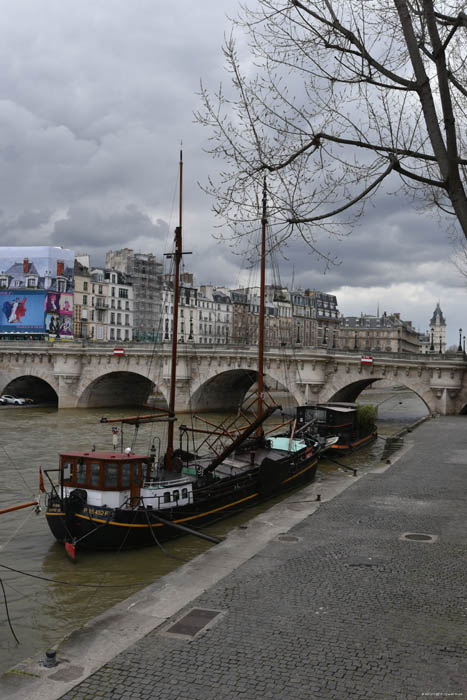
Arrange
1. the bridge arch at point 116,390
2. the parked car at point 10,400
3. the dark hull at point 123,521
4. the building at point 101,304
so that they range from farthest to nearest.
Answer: the building at point 101,304
the parked car at point 10,400
the bridge arch at point 116,390
the dark hull at point 123,521

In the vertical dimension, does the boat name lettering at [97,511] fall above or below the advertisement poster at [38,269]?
below

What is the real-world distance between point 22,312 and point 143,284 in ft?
84.6

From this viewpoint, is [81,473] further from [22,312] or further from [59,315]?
[59,315]

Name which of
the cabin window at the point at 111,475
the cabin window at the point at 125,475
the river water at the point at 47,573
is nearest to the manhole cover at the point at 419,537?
the river water at the point at 47,573

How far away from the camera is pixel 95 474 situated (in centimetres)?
2092

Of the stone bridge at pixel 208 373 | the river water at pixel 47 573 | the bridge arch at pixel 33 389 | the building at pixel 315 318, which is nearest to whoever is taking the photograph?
the river water at pixel 47 573

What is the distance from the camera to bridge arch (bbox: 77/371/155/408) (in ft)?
236

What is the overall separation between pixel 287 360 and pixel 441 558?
4397cm

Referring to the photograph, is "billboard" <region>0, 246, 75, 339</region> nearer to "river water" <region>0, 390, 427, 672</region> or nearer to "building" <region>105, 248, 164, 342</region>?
"building" <region>105, 248, 164, 342</region>

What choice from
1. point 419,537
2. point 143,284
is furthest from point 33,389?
point 419,537

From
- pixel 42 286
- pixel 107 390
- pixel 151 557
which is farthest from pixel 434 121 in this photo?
pixel 42 286

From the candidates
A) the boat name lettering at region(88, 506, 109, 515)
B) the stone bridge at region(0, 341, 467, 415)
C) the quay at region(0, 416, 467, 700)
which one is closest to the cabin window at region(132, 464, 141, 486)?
the boat name lettering at region(88, 506, 109, 515)

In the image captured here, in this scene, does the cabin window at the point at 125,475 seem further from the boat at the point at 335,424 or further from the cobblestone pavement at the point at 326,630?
the boat at the point at 335,424

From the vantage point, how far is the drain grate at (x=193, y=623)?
455 inches
